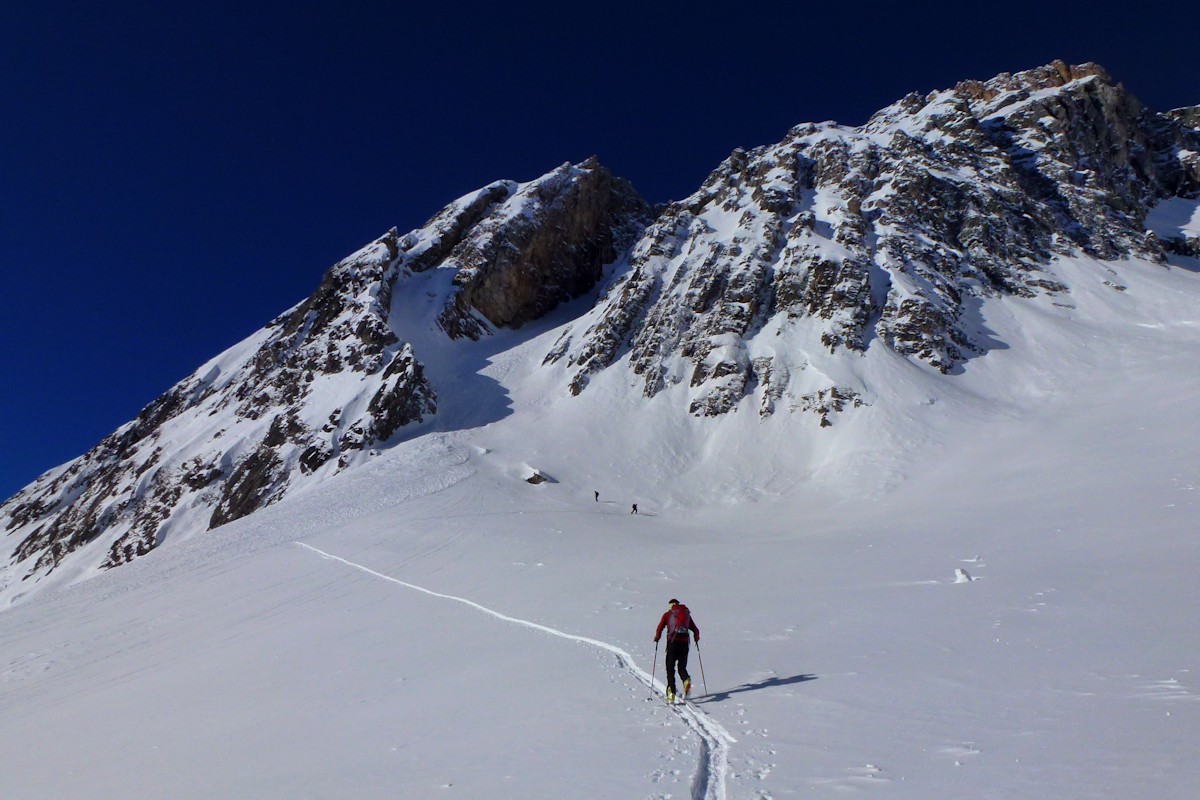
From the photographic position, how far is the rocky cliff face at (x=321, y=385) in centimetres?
5459

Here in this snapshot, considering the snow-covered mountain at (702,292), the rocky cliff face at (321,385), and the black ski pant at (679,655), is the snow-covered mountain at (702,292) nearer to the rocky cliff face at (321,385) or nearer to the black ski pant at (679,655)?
the rocky cliff face at (321,385)

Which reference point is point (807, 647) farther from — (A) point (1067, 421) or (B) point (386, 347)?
(B) point (386, 347)

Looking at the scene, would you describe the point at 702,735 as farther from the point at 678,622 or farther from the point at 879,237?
the point at 879,237

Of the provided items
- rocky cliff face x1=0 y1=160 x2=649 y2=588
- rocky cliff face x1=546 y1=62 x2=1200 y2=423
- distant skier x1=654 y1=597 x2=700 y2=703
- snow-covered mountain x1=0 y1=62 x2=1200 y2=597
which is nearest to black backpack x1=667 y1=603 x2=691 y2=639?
distant skier x1=654 y1=597 x2=700 y2=703

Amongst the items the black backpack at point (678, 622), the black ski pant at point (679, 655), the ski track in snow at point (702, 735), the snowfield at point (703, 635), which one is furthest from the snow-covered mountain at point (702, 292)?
the black ski pant at point (679, 655)

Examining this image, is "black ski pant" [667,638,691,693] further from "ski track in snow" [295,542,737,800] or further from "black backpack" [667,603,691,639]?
"ski track in snow" [295,542,737,800]

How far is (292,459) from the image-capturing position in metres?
53.9

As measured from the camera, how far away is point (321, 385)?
63094 mm

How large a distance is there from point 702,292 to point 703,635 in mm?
51605

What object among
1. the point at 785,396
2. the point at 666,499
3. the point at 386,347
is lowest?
the point at 666,499

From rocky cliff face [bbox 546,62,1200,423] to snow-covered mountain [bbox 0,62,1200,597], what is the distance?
0.25m

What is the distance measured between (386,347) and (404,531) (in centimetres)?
3613

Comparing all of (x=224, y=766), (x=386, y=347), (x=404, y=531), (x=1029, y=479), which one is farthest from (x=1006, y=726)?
(x=386, y=347)

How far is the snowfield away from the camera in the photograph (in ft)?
22.8
